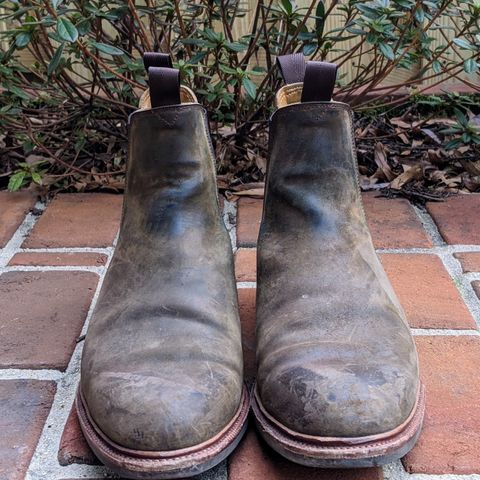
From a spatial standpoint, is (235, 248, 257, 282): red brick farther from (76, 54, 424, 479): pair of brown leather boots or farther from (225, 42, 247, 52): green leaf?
(225, 42, 247, 52): green leaf

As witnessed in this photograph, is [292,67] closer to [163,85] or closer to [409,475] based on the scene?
[163,85]

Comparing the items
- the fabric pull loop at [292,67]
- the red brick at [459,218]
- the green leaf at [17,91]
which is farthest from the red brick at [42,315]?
the red brick at [459,218]

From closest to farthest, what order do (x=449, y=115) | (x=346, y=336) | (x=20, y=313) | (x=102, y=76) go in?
1. (x=346, y=336)
2. (x=20, y=313)
3. (x=102, y=76)
4. (x=449, y=115)

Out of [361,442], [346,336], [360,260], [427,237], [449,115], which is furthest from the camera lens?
[449,115]

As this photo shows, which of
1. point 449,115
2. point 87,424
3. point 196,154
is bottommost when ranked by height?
point 449,115

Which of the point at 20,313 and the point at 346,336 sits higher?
the point at 346,336

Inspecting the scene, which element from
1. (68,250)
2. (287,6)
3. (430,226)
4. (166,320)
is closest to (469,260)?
(430,226)

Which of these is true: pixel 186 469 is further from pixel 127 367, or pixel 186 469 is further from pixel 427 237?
pixel 427 237

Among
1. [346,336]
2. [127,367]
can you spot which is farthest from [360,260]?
[127,367]
